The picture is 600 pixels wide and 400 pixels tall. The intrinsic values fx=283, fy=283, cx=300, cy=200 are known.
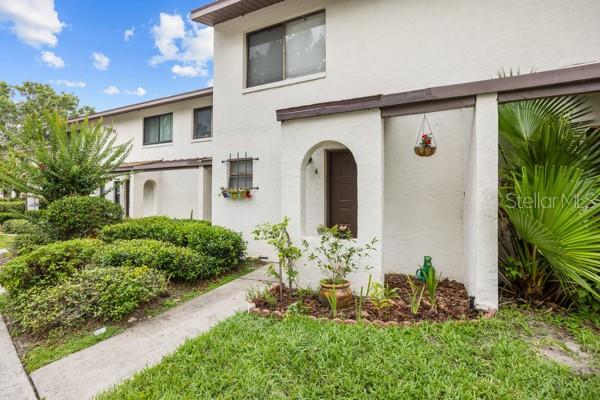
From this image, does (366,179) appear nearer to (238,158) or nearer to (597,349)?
(597,349)

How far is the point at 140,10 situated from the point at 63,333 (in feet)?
56.3

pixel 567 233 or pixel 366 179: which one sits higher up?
pixel 366 179

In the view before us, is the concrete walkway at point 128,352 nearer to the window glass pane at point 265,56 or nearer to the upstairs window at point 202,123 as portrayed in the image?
the window glass pane at point 265,56

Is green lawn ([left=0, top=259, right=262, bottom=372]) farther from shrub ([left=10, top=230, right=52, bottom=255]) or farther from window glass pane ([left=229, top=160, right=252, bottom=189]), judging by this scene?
window glass pane ([left=229, top=160, right=252, bottom=189])

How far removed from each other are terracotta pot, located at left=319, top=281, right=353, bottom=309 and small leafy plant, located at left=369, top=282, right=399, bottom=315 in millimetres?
354

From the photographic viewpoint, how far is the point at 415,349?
2.96 m

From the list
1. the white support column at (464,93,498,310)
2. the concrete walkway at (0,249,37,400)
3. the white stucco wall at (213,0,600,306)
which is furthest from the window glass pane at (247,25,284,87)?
the concrete walkway at (0,249,37,400)

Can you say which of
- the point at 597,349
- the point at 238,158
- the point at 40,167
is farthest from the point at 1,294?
the point at 597,349

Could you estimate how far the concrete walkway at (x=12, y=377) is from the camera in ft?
8.77

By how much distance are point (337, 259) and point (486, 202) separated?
2.23 metres

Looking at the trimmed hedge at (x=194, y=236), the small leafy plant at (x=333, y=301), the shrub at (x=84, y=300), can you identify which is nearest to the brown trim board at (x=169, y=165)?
the trimmed hedge at (x=194, y=236)

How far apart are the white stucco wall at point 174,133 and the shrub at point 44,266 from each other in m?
5.87

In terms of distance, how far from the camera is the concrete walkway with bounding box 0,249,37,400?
2672 millimetres

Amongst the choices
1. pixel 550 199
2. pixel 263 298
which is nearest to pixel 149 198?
pixel 263 298
